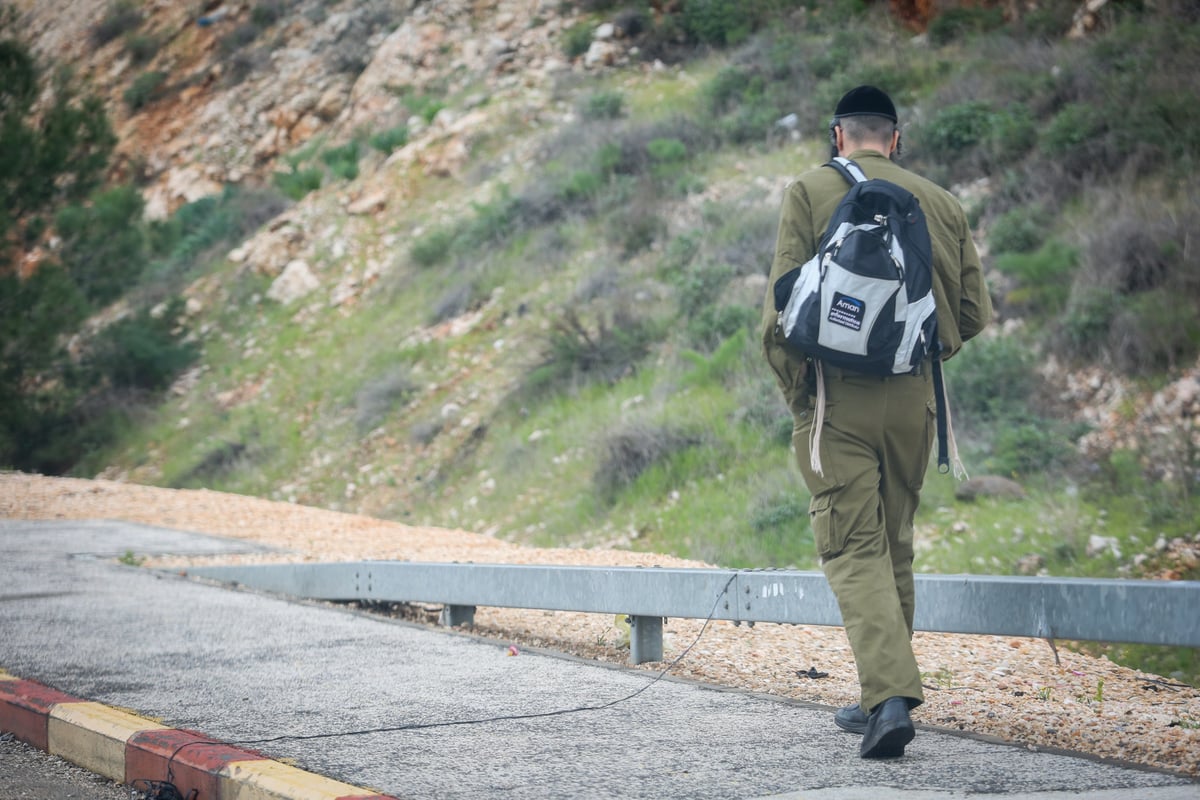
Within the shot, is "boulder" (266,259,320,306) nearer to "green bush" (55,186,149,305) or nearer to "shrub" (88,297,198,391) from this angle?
"shrub" (88,297,198,391)

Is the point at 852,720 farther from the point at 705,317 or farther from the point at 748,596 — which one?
the point at 705,317

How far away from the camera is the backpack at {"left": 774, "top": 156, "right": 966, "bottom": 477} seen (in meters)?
3.84

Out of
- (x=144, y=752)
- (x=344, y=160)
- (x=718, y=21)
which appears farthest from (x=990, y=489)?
(x=344, y=160)

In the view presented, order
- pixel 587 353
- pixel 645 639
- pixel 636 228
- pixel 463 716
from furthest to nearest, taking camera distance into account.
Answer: pixel 636 228 → pixel 587 353 → pixel 645 639 → pixel 463 716

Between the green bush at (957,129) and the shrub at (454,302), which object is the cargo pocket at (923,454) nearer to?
the green bush at (957,129)

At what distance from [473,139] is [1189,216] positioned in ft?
51.2

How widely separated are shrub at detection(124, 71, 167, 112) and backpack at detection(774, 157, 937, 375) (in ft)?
113

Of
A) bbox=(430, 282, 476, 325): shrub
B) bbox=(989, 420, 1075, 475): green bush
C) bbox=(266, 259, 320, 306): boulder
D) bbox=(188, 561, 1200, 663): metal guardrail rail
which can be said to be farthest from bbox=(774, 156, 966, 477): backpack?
bbox=(266, 259, 320, 306): boulder

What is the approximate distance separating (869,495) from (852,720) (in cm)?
80

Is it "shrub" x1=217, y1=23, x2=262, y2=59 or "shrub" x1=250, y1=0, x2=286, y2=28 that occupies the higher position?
"shrub" x1=250, y1=0, x2=286, y2=28

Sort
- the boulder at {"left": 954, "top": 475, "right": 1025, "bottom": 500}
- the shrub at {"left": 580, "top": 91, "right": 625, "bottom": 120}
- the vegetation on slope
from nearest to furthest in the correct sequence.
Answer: the boulder at {"left": 954, "top": 475, "right": 1025, "bottom": 500} → the vegetation on slope → the shrub at {"left": 580, "top": 91, "right": 625, "bottom": 120}

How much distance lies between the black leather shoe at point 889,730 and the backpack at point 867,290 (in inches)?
41.0

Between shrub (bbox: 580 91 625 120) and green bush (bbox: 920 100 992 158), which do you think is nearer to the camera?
green bush (bbox: 920 100 992 158)

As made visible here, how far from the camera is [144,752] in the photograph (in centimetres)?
405
